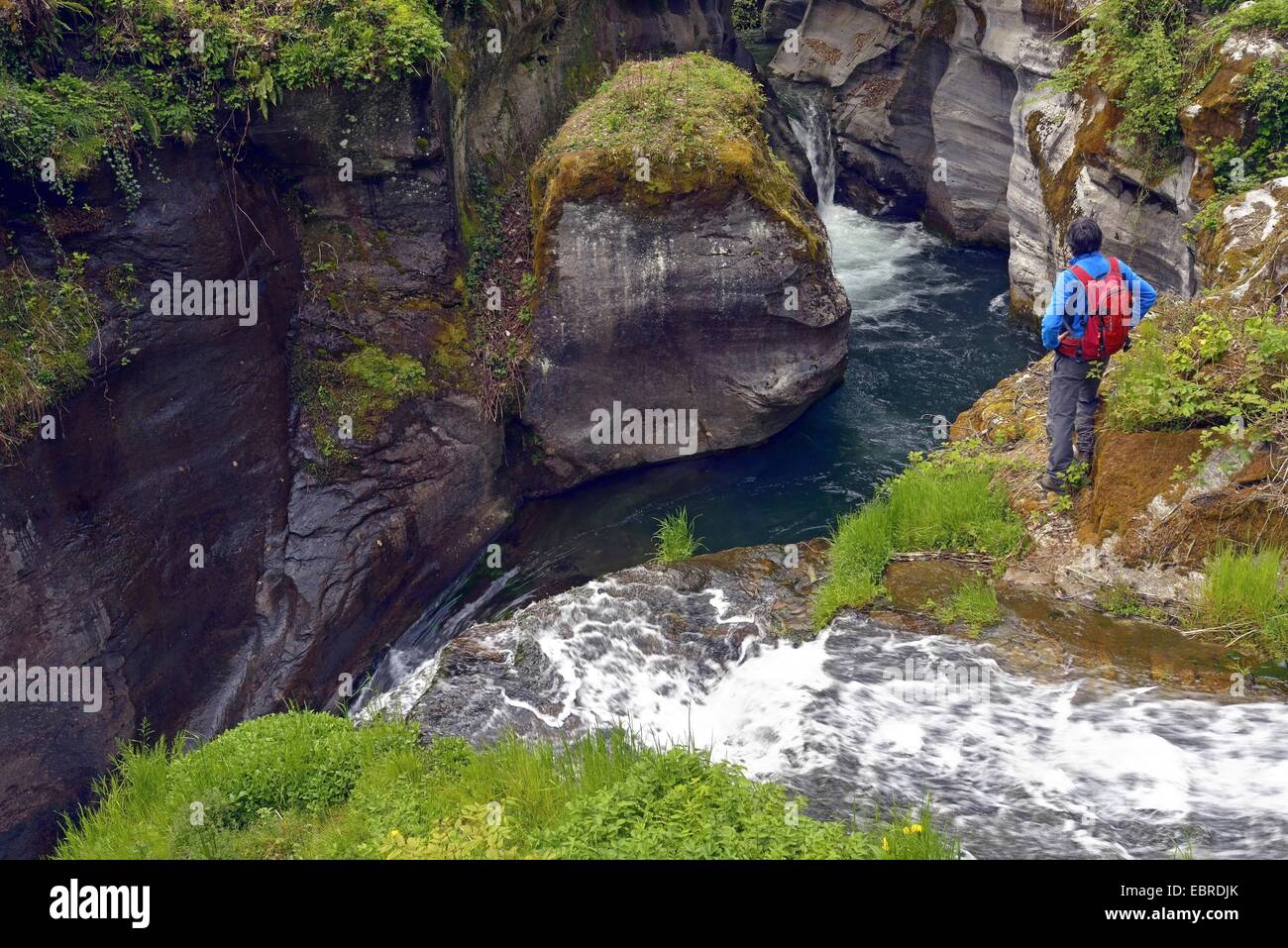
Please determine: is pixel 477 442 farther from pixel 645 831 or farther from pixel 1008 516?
pixel 645 831

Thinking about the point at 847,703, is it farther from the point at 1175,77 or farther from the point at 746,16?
the point at 746,16

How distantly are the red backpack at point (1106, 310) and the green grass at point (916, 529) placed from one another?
1597mm

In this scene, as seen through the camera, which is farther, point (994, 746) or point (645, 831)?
point (994, 746)

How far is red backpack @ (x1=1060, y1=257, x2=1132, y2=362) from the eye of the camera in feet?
26.0

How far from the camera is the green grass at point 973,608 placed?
8164 mm

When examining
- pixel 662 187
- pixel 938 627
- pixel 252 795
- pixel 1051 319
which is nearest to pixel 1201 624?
pixel 938 627

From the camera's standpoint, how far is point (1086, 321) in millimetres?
8055

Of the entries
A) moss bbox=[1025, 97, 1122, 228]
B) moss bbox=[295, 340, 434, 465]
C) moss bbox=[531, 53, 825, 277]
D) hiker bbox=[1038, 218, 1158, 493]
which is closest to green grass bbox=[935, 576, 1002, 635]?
hiker bbox=[1038, 218, 1158, 493]

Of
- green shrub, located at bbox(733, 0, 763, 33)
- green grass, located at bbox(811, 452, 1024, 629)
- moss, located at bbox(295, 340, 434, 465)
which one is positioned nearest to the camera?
green grass, located at bbox(811, 452, 1024, 629)

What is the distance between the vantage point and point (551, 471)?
1346 cm

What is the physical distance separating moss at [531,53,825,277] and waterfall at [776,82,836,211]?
24.8 ft

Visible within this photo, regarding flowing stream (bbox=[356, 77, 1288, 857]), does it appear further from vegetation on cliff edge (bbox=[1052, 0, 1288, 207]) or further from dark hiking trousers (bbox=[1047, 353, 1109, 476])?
vegetation on cliff edge (bbox=[1052, 0, 1288, 207])

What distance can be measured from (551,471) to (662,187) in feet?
12.3

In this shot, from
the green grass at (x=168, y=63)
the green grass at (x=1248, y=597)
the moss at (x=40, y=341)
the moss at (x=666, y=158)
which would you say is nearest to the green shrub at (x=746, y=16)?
the moss at (x=666, y=158)
